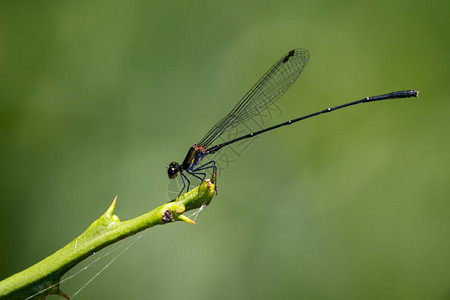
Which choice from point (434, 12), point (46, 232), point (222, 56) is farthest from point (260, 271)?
point (434, 12)

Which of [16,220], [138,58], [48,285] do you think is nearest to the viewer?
[48,285]

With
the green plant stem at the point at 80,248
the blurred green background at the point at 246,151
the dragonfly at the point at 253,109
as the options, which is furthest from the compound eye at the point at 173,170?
the green plant stem at the point at 80,248

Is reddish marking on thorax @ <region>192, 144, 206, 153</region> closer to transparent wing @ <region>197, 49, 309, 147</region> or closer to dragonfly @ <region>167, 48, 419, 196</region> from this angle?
dragonfly @ <region>167, 48, 419, 196</region>

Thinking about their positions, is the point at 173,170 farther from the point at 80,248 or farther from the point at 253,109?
the point at 80,248

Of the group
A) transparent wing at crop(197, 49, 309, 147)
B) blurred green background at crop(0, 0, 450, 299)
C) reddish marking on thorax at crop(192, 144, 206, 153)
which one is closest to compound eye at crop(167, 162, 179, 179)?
reddish marking on thorax at crop(192, 144, 206, 153)

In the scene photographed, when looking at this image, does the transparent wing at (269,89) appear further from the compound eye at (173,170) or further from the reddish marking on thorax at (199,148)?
the compound eye at (173,170)

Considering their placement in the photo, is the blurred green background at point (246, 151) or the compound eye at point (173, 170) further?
the blurred green background at point (246, 151)

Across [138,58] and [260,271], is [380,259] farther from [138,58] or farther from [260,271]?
[138,58]
